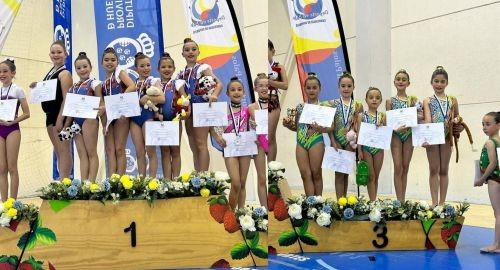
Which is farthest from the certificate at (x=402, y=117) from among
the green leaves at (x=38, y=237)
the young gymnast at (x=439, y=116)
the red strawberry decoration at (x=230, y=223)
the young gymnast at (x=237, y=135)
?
the green leaves at (x=38, y=237)

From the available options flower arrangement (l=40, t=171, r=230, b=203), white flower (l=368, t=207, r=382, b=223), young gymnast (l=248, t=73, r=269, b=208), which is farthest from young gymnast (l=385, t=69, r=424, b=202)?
flower arrangement (l=40, t=171, r=230, b=203)

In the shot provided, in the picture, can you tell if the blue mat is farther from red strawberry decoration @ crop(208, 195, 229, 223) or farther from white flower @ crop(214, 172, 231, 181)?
white flower @ crop(214, 172, 231, 181)

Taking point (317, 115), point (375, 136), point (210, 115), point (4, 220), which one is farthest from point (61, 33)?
point (375, 136)

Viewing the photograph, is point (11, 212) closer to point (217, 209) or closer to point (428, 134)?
point (217, 209)

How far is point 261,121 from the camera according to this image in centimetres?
418

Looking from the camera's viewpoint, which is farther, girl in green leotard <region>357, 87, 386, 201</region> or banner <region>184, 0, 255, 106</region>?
girl in green leotard <region>357, 87, 386, 201</region>

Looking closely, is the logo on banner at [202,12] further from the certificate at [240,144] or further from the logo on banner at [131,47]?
the certificate at [240,144]

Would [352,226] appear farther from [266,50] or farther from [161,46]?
[161,46]

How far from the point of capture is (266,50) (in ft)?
14.6

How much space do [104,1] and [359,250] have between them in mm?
4073

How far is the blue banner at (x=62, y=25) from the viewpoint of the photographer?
550cm

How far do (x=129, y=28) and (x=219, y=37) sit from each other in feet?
4.17

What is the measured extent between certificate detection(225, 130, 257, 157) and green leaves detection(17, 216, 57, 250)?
156cm

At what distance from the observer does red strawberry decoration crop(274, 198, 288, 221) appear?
4516 mm
